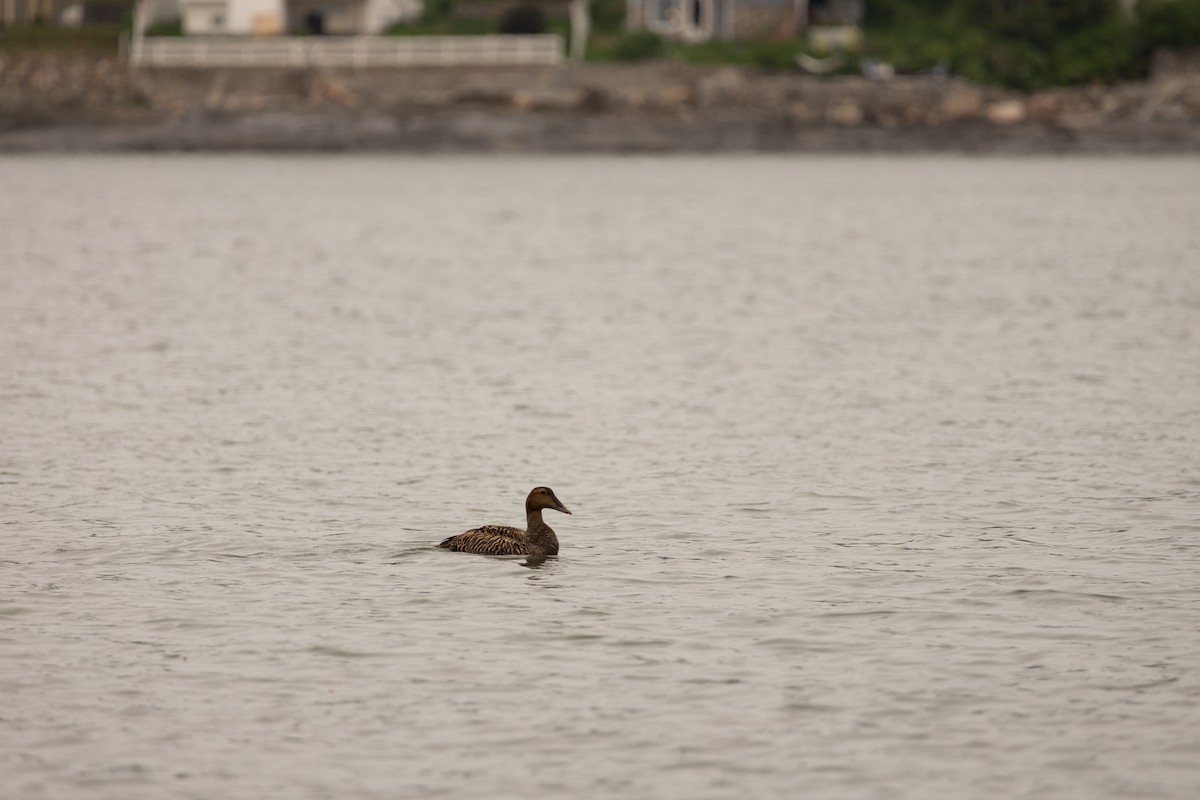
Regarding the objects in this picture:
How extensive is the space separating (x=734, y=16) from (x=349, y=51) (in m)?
21.9

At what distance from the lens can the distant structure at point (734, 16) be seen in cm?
10862

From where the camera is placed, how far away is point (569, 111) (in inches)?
4104

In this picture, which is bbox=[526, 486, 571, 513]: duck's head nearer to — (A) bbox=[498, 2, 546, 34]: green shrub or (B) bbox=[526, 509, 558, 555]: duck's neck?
(B) bbox=[526, 509, 558, 555]: duck's neck

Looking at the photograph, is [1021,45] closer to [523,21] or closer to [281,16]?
[523,21]

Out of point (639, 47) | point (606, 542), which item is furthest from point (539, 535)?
point (639, 47)

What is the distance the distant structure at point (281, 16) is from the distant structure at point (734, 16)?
14266mm

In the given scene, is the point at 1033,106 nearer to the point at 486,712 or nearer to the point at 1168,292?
the point at 1168,292

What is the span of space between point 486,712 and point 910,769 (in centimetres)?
306

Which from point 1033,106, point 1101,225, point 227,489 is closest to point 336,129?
point 1033,106

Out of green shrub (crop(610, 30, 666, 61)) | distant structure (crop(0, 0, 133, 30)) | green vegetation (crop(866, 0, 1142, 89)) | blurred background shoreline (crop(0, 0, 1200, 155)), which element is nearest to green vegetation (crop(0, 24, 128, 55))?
blurred background shoreline (crop(0, 0, 1200, 155))

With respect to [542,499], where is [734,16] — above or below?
above

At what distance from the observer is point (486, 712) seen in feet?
45.0

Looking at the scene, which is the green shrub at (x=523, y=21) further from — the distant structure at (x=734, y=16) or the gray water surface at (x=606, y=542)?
the gray water surface at (x=606, y=542)

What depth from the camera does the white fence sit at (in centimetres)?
10344
